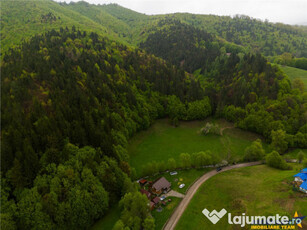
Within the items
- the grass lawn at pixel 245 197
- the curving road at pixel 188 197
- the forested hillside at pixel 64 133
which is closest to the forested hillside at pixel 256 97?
the forested hillside at pixel 64 133

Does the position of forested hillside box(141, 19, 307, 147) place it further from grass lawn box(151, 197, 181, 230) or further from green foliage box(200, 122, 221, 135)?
grass lawn box(151, 197, 181, 230)

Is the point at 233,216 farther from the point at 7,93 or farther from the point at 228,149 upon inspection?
the point at 7,93

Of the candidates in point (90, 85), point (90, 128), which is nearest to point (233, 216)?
point (90, 128)

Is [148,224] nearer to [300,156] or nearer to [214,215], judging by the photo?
[214,215]

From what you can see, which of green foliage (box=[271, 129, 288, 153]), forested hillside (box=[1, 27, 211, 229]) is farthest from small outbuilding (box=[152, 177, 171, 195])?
green foliage (box=[271, 129, 288, 153])

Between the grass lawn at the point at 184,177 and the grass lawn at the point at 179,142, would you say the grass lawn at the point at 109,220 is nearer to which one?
the grass lawn at the point at 184,177

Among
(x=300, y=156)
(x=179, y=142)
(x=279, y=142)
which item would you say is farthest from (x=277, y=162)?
(x=179, y=142)
